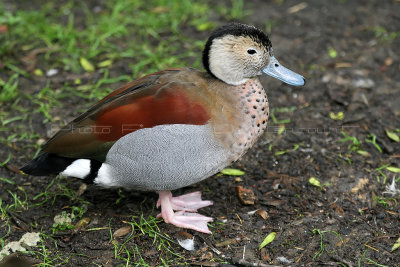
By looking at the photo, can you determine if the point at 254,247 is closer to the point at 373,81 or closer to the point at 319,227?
the point at 319,227

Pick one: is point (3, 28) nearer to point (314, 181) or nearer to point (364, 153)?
point (314, 181)

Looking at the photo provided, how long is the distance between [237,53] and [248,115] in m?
0.43

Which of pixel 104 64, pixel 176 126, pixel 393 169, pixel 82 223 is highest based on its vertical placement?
pixel 176 126

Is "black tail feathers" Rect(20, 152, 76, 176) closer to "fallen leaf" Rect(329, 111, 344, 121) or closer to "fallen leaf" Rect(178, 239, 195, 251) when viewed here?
"fallen leaf" Rect(178, 239, 195, 251)

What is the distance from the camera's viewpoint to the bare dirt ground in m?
3.38

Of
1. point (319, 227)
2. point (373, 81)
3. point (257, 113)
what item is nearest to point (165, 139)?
point (257, 113)

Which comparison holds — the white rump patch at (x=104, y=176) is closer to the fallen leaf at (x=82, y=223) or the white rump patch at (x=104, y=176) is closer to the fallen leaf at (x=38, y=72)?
the fallen leaf at (x=82, y=223)

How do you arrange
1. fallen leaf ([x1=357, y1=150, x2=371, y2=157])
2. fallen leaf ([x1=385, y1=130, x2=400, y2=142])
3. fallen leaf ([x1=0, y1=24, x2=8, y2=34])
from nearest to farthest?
fallen leaf ([x1=357, y1=150, x2=371, y2=157]) → fallen leaf ([x1=385, y1=130, x2=400, y2=142]) → fallen leaf ([x1=0, y1=24, x2=8, y2=34])

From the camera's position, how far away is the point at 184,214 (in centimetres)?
375

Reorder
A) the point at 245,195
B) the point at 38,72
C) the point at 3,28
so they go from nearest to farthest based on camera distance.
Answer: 1. the point at 245,195
2. the point at 38,72
3. the point at 3,28

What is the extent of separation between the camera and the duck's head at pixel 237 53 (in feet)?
11.2

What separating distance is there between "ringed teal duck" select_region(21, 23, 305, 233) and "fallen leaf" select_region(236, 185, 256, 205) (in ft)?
1.36

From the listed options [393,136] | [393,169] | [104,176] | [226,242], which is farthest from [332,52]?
[104,176]

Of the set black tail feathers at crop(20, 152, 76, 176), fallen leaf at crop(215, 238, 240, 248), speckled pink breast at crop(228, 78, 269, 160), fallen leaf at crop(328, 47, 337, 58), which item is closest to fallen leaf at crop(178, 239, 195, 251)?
fallen leaf at crop(215, 238, 240, 248)
